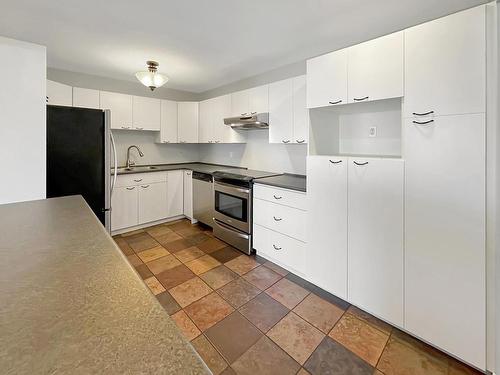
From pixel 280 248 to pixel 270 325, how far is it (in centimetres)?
91

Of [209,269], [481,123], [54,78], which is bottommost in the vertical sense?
[209,269]

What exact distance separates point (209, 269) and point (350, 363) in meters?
1.58

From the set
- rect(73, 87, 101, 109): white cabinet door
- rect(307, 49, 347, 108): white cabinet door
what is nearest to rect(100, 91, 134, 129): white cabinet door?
rect(73, 87, 101, 109): white cabinet door

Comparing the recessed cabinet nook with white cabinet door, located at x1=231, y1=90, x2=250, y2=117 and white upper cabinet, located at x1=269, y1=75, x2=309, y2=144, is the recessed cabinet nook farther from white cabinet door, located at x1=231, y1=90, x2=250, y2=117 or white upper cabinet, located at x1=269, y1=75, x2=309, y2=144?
white cabinet door, located at x1=231, y1=90, x2=250, y2=117

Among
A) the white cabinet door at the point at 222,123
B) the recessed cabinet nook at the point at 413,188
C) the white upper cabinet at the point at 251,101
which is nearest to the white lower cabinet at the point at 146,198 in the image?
the white cabinet door at the point at 222,123

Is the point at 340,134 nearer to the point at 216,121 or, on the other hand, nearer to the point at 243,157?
the point at 243,157

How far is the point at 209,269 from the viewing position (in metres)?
2.66

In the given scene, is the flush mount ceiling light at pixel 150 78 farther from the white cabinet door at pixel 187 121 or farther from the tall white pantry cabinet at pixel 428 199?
the tall white pantry cabinet at pixel 428 199

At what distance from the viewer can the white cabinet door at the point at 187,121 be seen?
4414mm

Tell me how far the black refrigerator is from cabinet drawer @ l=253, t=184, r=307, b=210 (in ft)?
5.56

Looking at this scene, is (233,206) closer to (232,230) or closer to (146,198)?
(232,230)

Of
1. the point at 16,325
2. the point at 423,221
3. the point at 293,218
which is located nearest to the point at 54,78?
the point at 293,218

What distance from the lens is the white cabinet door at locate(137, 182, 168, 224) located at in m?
3.79

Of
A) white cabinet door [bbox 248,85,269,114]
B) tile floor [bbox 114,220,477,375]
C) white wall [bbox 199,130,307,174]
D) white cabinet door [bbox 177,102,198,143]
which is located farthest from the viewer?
white cabinet door [bbox 177,102,198,143]
